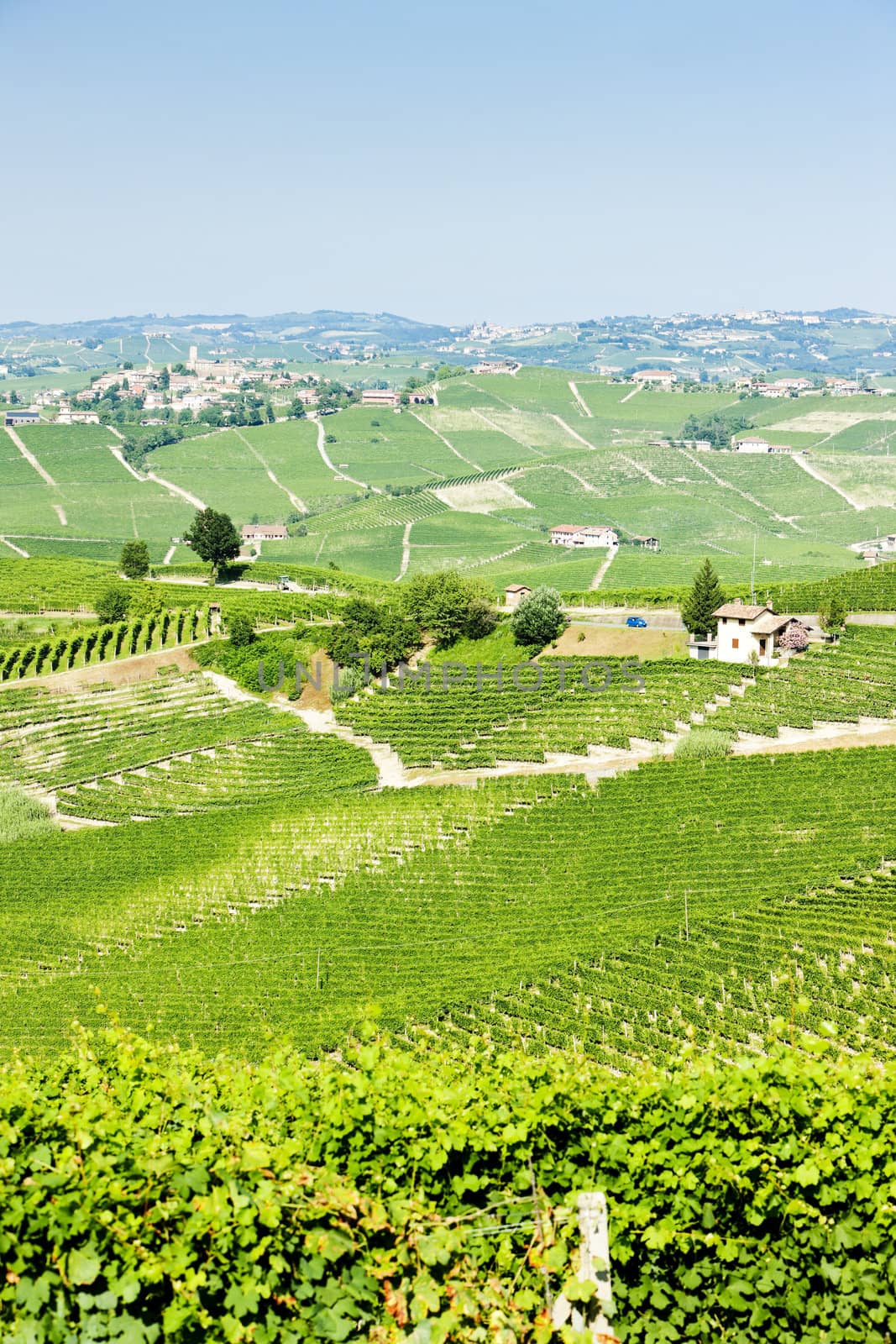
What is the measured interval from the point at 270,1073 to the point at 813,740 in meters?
33.8

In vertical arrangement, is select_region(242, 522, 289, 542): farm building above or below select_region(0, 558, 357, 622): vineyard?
below

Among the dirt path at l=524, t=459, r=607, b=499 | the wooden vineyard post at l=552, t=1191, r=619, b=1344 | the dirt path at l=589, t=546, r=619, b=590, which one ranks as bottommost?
the dirt path at l=589, t=546, r=619, b=590

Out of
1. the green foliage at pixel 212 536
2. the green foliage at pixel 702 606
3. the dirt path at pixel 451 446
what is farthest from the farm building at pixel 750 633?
the dirt path at pixel 451 446

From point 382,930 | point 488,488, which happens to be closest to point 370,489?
point 488,488

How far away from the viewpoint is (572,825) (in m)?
38.0

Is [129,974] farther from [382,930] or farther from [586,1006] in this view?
[586,1006]

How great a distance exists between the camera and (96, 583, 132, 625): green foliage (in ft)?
219

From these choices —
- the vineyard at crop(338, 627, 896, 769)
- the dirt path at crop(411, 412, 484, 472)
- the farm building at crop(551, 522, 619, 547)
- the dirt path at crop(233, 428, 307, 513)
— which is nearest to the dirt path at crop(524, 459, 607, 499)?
the dirt path at crop(411, 412, 484, 472)

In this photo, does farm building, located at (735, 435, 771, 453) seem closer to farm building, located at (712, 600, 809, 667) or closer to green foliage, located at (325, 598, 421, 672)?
green foliage, located at (325, 598, 421, 672)

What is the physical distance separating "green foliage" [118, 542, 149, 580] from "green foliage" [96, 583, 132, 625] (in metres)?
10.0

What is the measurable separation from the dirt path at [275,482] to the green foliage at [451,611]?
230ft

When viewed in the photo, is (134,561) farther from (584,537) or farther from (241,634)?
(584,537)

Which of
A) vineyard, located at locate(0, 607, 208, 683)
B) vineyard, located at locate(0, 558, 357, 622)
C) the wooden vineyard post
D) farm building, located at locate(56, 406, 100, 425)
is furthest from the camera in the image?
farm building, located at locate(56, 406, 100, 425)

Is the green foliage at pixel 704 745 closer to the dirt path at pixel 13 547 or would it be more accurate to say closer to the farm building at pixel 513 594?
the farm building at pixel 513 594
